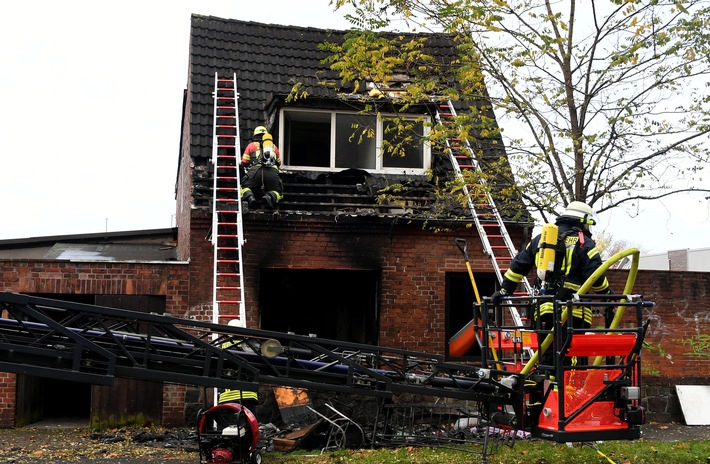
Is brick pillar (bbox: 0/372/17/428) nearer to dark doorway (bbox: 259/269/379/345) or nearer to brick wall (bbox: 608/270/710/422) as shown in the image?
dark doorway (bbox: 259/269/379/345)

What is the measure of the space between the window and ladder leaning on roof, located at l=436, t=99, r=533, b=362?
1.11 m

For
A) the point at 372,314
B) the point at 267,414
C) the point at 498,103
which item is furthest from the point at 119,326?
the point at 372,314

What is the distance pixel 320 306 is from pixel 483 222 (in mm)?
5096

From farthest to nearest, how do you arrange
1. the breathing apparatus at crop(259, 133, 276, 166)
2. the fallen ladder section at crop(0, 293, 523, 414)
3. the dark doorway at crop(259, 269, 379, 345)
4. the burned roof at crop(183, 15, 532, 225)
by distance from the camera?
the dark doorway at crop(259, 269, 379, 345)
the burned roof at crop(183, 15, 532, 225)
the breathing apparatus at crop(259, 133, 276, 166)
the fallen ladder section at crop(0, 293, 523, 414)

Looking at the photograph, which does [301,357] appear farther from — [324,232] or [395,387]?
[324,232]

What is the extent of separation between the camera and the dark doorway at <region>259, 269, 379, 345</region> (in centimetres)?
1669

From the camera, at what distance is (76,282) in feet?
40.9

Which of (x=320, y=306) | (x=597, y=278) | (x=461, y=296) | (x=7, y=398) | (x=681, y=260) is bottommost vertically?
(x=7, y=398)

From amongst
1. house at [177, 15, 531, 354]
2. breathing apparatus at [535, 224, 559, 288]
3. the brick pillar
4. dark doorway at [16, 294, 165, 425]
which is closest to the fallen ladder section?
breathing apparatus at [535, 224, 559, 288]

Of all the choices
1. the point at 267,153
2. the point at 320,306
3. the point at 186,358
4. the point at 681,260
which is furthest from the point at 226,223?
the point at 681,260

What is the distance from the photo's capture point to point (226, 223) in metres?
12.2

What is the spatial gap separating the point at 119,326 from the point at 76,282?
6.01 meters

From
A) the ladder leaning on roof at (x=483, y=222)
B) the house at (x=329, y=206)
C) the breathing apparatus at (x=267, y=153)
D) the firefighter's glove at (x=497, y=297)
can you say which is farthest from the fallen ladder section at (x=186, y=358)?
the breathing apparatus at (x=267, y=153)

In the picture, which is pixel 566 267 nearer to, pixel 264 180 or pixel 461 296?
pixel 264 180
